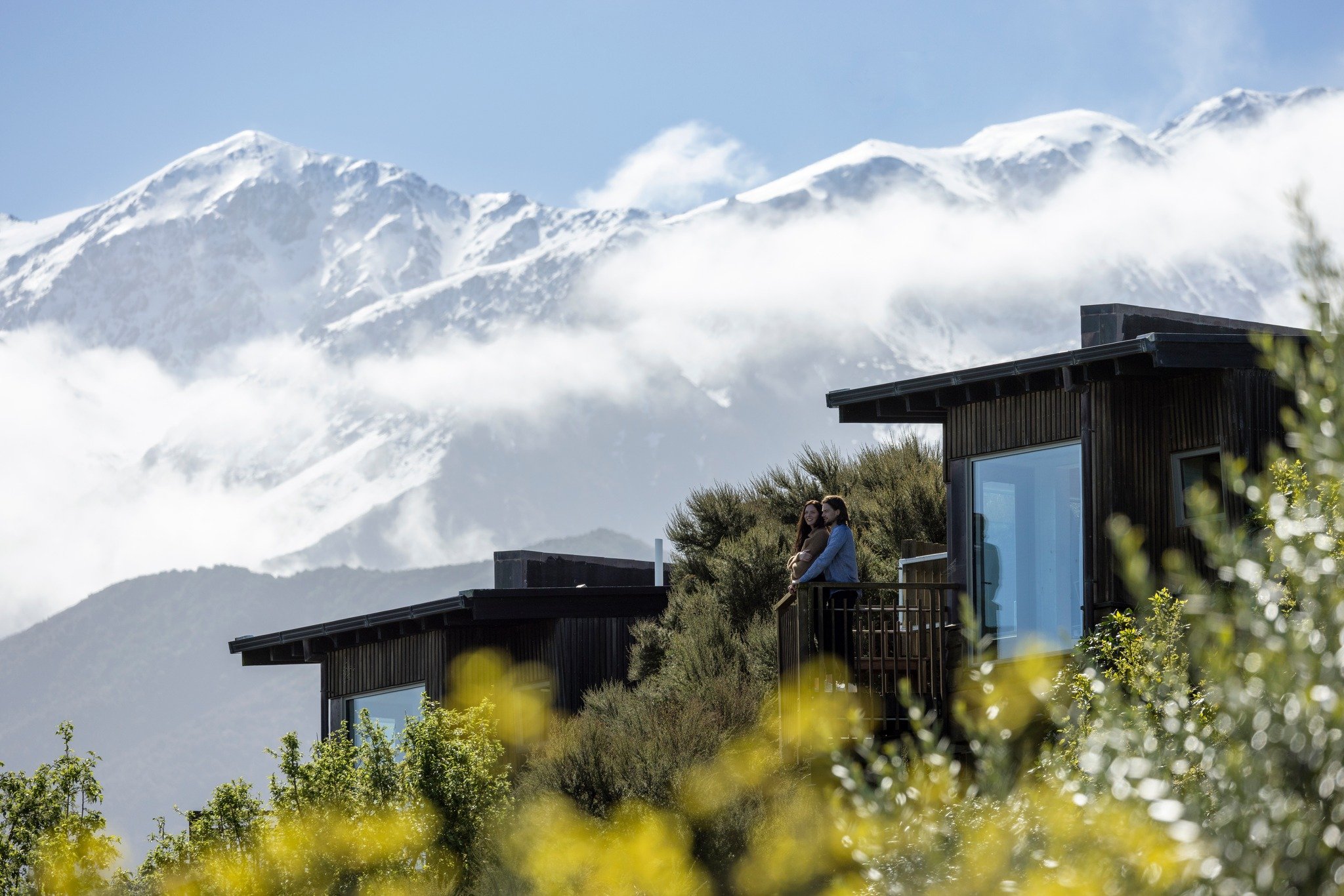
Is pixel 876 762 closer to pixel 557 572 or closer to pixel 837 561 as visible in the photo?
pixel 837 561

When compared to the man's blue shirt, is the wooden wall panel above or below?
below

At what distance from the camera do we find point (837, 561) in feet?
45.4

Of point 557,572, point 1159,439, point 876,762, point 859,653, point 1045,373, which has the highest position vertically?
point 1045,373

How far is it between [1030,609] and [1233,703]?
31.4 ft

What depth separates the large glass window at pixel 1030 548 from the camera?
1403cm

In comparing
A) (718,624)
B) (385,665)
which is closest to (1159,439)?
(718,624)

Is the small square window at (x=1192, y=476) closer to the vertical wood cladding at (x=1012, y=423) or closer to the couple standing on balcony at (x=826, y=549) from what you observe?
the vertical wood cladding at (x=1012, y=423)

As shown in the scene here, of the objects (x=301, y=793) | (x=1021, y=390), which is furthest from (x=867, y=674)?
(x=301, y=793)

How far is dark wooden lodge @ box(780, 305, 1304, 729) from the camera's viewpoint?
13516 millimetres

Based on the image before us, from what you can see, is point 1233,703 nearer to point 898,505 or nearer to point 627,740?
point 627,740

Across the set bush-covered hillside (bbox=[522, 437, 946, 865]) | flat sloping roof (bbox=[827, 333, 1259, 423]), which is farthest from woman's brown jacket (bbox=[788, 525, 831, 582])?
bush-covered hillside (bbox=[522, 437, 946, 865])

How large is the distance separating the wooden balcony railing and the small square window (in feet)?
6.10

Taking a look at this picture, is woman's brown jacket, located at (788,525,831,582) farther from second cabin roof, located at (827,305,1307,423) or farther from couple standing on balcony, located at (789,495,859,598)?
second cabin roof, located at (827,305,1307,423)

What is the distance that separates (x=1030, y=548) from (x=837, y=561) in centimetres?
166
